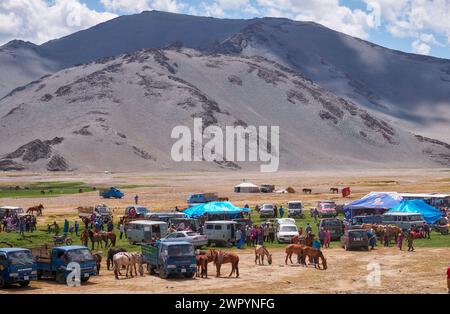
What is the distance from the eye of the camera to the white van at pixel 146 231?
42.6 m

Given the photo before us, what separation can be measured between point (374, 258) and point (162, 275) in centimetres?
1221

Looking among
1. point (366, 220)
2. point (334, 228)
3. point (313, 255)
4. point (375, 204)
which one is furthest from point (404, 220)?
point (313, 255)

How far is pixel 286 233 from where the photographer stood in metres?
45.2

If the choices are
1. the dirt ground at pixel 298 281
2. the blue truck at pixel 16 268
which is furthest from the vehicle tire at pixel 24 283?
the dirt ground at pixel 298 281

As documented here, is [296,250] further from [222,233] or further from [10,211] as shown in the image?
[10,211]

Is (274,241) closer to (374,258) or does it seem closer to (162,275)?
→ (374,258)

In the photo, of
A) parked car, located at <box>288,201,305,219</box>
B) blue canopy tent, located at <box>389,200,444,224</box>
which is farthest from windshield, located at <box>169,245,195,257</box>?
parked car, located at <box>288,201,305,219</box>

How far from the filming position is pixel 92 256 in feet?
101

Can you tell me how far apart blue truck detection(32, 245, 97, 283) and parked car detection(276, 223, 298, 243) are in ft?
56.3

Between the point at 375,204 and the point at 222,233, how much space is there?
15116 mm

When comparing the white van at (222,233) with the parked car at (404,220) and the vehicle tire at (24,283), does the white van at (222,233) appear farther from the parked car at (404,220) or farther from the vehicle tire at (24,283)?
the vehicle tire at (24,283)

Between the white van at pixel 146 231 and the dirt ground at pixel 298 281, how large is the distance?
7.97 m

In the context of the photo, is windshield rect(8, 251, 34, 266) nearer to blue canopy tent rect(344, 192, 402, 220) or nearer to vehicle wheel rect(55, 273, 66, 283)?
vehicle wheel rect(55, 273, 66, 283)
